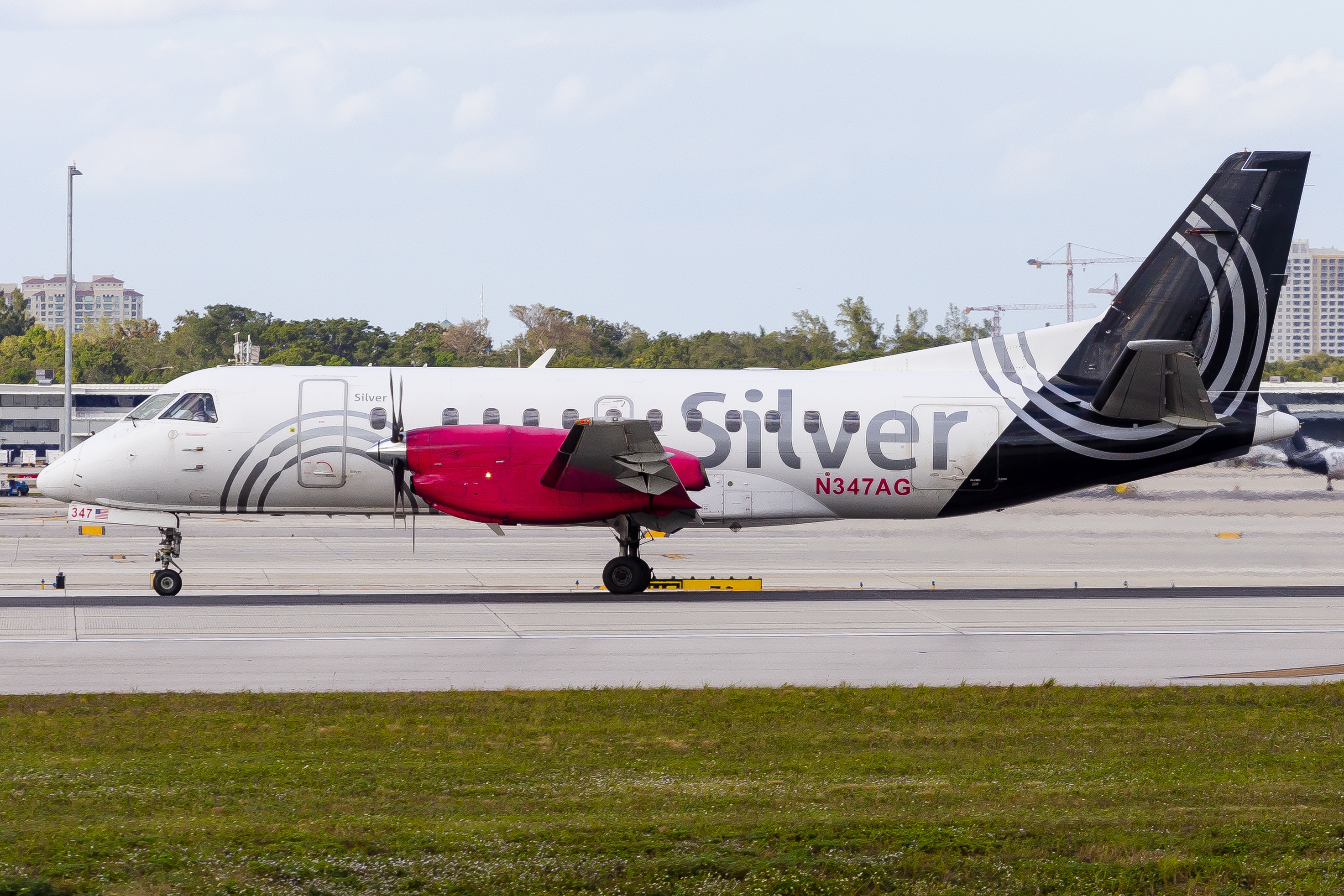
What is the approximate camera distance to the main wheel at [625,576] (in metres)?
21.6

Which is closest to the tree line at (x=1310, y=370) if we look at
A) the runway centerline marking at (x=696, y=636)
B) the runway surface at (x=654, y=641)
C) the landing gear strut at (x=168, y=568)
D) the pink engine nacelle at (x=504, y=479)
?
the runway surface at (x=654, y=641)

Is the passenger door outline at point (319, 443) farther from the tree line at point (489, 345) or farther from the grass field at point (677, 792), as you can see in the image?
the tree line at point (489, 345)

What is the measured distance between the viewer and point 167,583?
67.4 feet

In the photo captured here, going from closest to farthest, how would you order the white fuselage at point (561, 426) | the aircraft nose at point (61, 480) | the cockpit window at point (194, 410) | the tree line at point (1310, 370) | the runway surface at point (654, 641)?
A: the runway surface at point (654, 641) < the aircraft nose at point (61, 480) < the white fuselage at point (561, 426) < the cockpit window at point (194, 410) < the tree line at point (1310, 370)

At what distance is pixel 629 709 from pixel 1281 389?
7358 centimetres

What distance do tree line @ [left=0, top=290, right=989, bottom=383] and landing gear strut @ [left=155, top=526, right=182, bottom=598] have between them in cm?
4035

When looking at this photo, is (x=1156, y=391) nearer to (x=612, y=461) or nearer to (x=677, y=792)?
(x=612, y=461)

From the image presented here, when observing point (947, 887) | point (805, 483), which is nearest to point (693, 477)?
point (805, 483)

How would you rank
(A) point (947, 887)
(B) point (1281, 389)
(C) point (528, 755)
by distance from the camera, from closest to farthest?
(A) point (947, 887) → (C) point (528, 755) → (B) point (1281, 389)

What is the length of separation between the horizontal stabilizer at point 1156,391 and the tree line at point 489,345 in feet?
137

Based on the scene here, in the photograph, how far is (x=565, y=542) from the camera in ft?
102

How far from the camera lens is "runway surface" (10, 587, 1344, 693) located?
14398 millimetres

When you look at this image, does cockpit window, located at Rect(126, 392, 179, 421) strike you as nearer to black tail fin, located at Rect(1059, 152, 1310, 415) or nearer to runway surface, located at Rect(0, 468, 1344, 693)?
runway surface, located at Rect(0, 468, 1344, 693)

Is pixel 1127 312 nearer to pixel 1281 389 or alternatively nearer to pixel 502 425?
pixel 502 425
